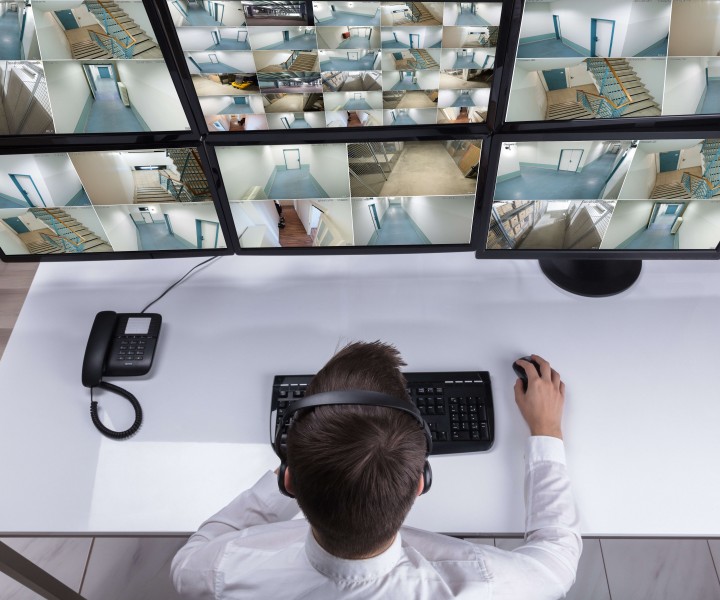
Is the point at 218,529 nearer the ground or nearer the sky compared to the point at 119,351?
nearer the ground

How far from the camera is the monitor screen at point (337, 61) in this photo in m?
0.84

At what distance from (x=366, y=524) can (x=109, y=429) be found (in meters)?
0.63

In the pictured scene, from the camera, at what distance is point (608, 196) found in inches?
41.7

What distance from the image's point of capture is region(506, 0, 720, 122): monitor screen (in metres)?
0.83

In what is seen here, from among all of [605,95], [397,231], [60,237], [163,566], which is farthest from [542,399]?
[163,566]

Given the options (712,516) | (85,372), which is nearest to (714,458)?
(712,516)

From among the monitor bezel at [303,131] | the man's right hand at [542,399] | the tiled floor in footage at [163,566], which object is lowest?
the tiled floor in footage at [163,566]

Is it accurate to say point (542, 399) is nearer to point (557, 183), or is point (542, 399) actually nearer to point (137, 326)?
point (557, 183)

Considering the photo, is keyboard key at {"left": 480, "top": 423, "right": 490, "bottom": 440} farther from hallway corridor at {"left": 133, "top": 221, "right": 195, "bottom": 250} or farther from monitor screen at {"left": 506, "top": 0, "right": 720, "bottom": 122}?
hallway corridor at {"left": 133, "top": 221, "right": 195, "bottom": 250}

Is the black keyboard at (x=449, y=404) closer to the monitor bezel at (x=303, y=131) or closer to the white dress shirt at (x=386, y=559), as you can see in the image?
the white dress shirt at (x=386, y=559)

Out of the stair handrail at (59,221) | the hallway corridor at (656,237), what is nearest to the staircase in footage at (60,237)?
the stair handrail at (59,221)

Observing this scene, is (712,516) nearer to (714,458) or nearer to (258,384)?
(714,458)

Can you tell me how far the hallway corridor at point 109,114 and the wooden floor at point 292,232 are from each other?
0.29 metres

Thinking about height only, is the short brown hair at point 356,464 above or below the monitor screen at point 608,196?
below
